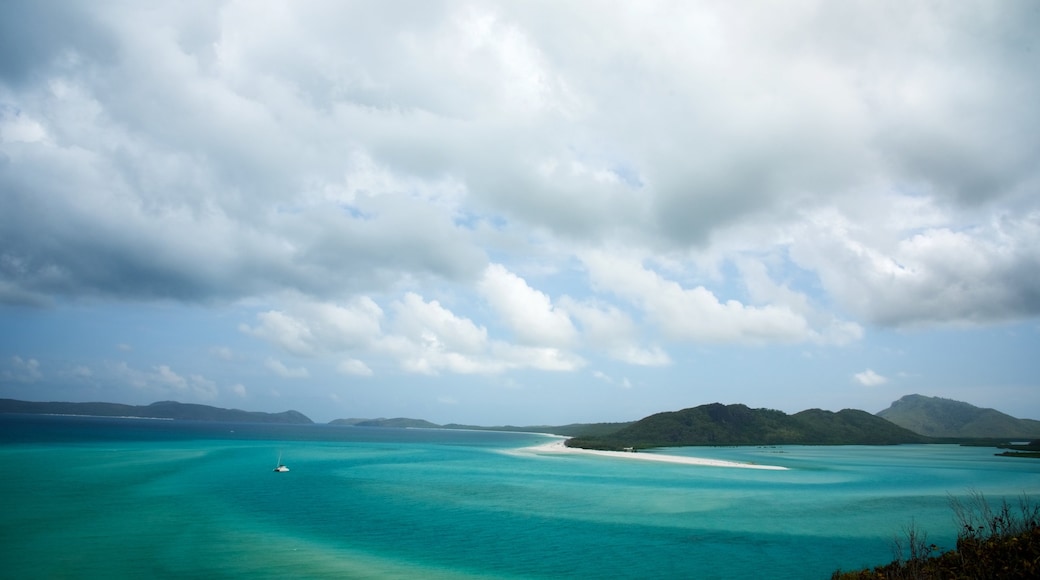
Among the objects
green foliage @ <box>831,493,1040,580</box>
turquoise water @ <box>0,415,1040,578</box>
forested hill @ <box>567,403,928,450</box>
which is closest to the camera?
green foliage @ <box>831,493,1040,580</box>

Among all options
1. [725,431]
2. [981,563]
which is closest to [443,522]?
[981,563]

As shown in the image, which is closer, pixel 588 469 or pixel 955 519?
pixel 955 519

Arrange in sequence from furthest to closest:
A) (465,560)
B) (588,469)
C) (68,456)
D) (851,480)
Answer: (588,469)
(68,456)
(851,480)
(465,560)

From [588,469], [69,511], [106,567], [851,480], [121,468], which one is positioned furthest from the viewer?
[588,469]

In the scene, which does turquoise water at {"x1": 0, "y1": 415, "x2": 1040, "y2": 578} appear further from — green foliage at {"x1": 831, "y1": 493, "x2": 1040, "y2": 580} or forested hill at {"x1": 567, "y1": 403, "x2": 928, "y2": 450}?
forested hill at {"x1": 567, "y1": 403, "x2": 928, "y2": 450}

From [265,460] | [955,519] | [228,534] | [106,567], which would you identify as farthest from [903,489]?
[265,460]

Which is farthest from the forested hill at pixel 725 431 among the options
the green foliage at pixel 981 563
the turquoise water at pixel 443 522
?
the green foliage at pixel 981 563

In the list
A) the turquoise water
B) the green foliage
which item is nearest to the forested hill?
the turquoise water

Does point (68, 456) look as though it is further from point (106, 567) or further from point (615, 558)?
point (615, 558)

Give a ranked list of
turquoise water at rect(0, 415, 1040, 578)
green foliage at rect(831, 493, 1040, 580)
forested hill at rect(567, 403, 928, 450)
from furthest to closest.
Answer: forested hill at rect(567, 403, 928, 450), turquoise water at rect(0, 415, 1040, 578), green foliage at rect(831, 493, 1040, 580)

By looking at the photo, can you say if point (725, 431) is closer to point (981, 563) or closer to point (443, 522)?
point (443, 522)
